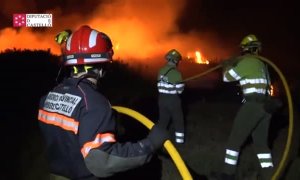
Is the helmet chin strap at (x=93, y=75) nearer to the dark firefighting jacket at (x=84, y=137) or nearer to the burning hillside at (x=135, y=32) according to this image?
the dark firefighting jacket at (x=84, y=137)

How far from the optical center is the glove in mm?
3401

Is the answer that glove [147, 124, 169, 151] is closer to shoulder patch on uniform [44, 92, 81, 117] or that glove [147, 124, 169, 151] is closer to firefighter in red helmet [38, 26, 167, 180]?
firefighter in red helmet [38, 26, 167, 180]

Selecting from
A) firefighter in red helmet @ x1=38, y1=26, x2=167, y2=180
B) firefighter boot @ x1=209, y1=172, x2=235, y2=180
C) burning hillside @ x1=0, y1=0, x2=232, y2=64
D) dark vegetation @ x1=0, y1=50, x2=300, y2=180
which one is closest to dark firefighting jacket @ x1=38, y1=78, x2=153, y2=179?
firefighter in red helmet @ x1=38, y1=26, x2=167, y2=180

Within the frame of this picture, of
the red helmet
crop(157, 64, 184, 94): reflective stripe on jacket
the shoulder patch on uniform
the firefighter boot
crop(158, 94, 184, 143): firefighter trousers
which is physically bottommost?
the firefighter boot

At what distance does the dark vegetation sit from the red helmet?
3295 mm

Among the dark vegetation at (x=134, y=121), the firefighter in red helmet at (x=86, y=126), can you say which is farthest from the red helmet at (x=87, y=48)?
the dark vegetation at (x=134, y=121)

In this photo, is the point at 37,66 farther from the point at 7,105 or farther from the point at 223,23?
the point at 223,23

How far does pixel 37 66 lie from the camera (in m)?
19.3

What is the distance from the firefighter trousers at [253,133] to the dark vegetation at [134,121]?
62 centimetres

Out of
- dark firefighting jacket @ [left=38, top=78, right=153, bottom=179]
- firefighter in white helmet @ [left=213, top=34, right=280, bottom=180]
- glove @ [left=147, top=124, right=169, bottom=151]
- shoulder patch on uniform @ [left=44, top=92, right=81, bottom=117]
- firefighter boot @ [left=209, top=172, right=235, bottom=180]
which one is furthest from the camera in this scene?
firefighter boot @ [left=209, top=172, right=235, bottom=180]

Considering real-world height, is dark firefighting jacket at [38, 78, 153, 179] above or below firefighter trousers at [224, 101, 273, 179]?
above

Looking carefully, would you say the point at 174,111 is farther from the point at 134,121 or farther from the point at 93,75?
the point at 93,75

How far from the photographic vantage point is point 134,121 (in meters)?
10.7

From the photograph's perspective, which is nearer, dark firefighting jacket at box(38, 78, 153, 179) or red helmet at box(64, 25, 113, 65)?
dark firefighting jacket at box(38, 78, 153, 179)
